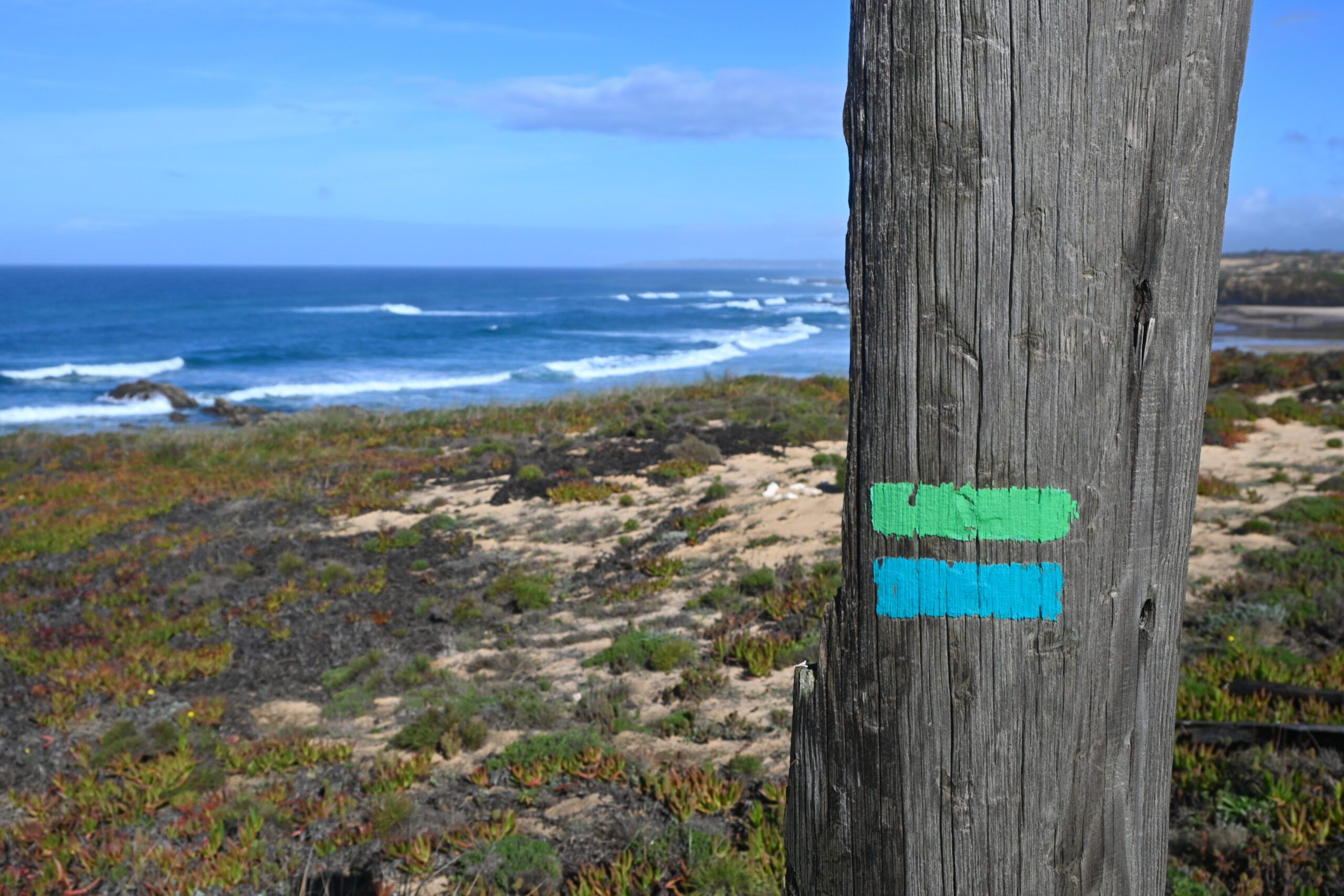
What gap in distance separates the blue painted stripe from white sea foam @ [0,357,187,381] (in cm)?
5181

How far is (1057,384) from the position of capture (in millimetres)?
1287

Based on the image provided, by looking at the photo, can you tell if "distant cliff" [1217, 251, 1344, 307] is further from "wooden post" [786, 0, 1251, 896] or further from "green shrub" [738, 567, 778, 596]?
"wooden post" [786, 0, 1251, 896]

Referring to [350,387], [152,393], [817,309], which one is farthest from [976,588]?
[817,309]

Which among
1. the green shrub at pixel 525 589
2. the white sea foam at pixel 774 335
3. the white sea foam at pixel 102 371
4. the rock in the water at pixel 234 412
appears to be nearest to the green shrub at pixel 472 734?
the green shrub at pixel 525 589

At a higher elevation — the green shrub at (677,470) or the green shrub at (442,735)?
the green shrub at (677,470)

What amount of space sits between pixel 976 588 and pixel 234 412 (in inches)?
1519

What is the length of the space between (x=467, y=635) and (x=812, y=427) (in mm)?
10344

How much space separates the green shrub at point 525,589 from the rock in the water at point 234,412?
26.8 metres

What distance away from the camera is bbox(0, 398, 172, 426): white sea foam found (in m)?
34.8

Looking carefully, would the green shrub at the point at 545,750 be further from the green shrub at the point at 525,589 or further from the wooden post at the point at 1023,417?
the wooden post at the point at 1023,417

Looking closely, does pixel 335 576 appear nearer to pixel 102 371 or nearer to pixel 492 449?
pixel 492 449

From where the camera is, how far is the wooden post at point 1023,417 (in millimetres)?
1235

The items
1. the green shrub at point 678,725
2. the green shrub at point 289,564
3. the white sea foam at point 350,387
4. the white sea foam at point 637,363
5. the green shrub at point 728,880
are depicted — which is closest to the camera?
the green shrub at point 728,880

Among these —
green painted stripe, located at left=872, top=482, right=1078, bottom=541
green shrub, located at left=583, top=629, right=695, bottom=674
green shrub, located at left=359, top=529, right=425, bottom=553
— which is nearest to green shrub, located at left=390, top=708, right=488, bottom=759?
green shrub, located at left=583, top=629, right=695, bottom=674
